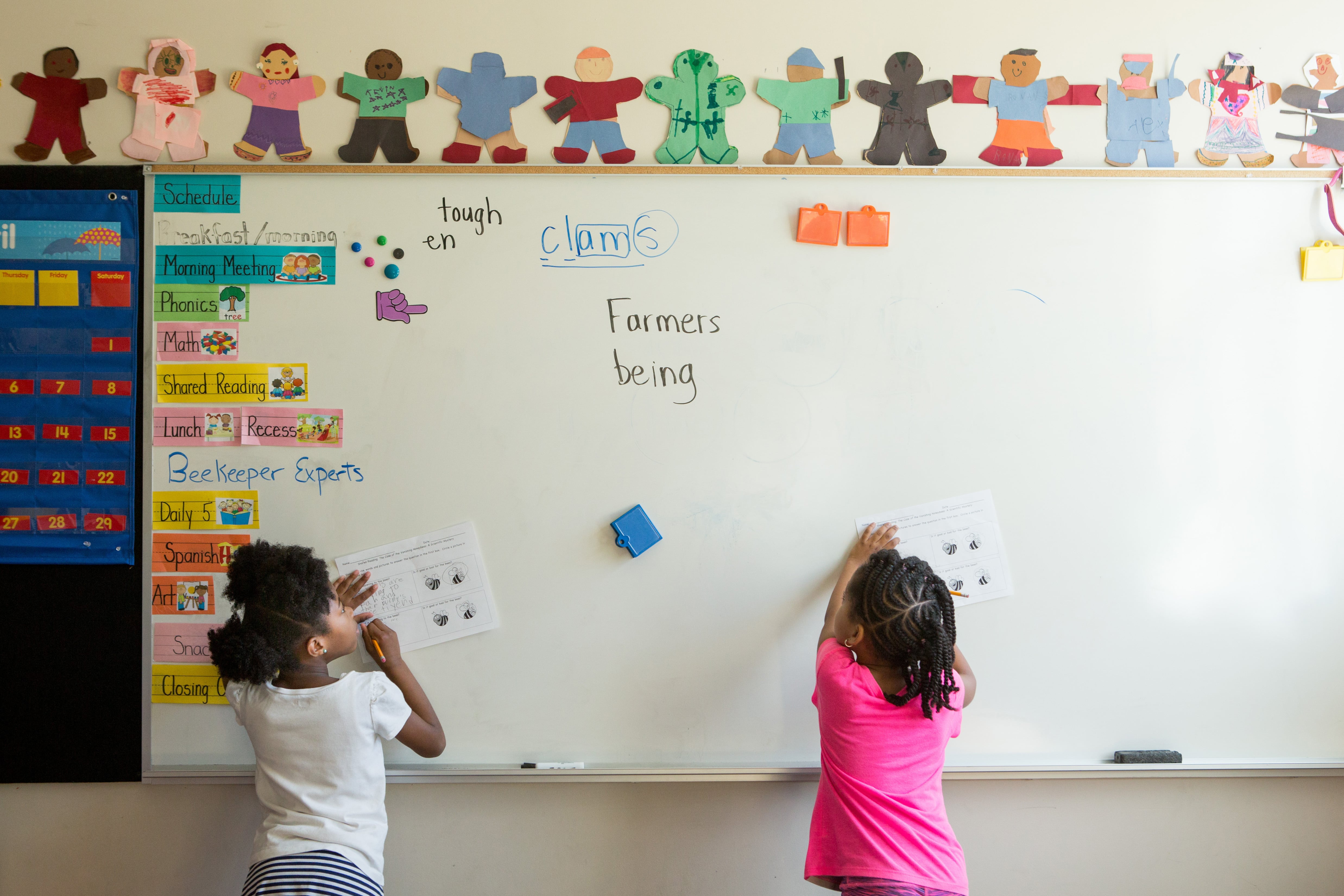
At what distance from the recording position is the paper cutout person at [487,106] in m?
1.61

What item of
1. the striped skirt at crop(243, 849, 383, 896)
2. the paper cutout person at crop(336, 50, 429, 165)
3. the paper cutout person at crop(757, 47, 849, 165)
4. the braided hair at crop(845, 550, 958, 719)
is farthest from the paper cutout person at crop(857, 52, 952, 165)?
the striped skirt at crop(243, 849, 383, 896)

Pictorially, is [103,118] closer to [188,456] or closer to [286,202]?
[286,202]

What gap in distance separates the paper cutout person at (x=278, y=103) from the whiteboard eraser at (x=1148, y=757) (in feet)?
7.06

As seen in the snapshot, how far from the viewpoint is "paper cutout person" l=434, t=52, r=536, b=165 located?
1610mm

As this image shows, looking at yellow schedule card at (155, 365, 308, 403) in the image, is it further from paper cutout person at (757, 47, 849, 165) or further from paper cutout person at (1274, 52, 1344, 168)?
paper cutout person at (1274, 52, 1344, 168)

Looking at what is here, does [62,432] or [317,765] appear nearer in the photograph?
[317,765]

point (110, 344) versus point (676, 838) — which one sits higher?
point (110, 344)

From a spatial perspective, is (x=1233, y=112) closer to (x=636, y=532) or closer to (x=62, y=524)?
(x=636, y=532)

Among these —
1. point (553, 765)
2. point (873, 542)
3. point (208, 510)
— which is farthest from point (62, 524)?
point (873, 542)

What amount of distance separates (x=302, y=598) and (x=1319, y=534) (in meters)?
2.10

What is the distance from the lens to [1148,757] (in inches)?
64.2

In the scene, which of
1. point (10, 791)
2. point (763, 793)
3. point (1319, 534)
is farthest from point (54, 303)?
point (1319, 534)

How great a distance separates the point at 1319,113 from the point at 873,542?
1348 millimetres

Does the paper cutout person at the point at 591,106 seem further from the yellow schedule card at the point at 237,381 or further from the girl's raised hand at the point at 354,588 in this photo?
the girl's raised hand at the point at 354,588
